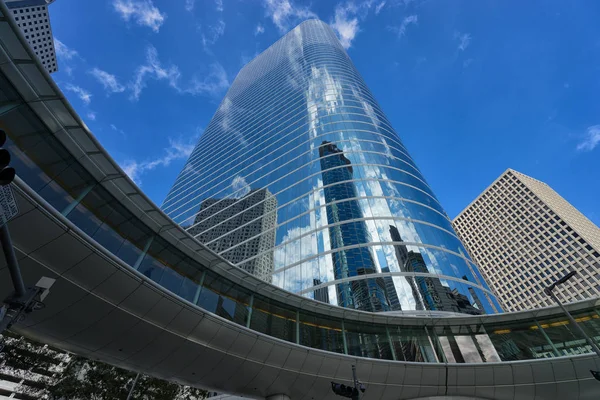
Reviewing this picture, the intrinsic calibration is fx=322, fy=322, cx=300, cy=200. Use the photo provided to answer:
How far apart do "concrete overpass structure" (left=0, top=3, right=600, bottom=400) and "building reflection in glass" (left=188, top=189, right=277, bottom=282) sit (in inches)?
981

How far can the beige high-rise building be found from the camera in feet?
326

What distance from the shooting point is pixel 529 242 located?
115m

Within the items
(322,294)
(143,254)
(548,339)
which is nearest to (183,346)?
(143,254)

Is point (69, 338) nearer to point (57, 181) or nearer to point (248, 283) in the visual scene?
point (57, 181)

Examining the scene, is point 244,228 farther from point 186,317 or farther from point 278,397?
point 186,317

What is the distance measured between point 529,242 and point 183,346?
132432 mm

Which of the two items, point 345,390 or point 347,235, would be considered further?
point 347,235

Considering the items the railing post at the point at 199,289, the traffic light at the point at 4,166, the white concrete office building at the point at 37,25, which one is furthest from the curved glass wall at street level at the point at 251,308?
the white concrete office building at the point at 37,25

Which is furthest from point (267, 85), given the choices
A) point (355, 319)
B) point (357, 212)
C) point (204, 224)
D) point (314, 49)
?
point (355, 319)

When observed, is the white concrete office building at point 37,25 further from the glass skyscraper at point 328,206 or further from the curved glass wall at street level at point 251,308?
the curved glass wall at street level at point 251,308

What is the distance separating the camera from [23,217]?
10273mm

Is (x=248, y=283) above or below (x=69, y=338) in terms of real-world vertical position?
above

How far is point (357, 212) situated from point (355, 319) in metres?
22.9

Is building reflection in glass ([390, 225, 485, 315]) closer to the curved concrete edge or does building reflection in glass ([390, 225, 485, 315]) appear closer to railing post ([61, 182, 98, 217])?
the curved concrete edge
